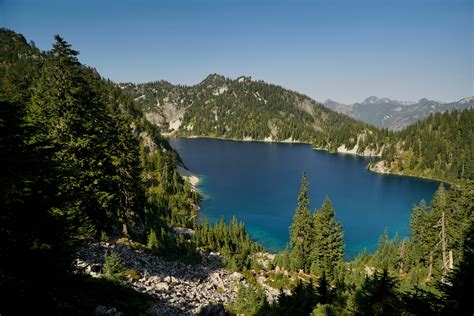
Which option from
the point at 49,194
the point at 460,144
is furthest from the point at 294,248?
the point at 460,144

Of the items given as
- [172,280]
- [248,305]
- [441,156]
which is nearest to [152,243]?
[172,280]

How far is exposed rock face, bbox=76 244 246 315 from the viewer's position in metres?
23.6

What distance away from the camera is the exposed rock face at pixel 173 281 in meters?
23.6

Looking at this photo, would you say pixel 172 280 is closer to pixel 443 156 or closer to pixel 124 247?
pixel 124 247

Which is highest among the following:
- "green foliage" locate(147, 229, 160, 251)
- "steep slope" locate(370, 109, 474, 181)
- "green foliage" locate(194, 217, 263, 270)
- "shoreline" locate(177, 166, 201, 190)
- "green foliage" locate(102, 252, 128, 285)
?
"steep slope" locate(370, 109, 474, 181)

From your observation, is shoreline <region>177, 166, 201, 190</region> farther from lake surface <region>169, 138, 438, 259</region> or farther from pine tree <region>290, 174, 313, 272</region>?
pine tree <region>290, 174, 313, 272</region>

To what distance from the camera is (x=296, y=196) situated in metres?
121

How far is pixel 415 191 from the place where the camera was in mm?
141625

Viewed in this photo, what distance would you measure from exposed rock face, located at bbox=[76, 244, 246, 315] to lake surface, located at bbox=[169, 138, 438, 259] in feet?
130

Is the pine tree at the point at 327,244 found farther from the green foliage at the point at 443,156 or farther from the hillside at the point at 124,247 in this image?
the green foliage at the point at 443,156

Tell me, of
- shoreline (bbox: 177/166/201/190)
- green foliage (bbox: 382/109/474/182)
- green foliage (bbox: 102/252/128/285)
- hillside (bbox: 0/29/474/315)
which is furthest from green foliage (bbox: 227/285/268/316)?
green foliage (bbox: 382/109/474/182)

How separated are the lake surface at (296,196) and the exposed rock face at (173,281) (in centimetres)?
3965

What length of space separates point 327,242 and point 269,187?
3313 inches

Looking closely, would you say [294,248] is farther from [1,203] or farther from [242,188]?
[242,188]
